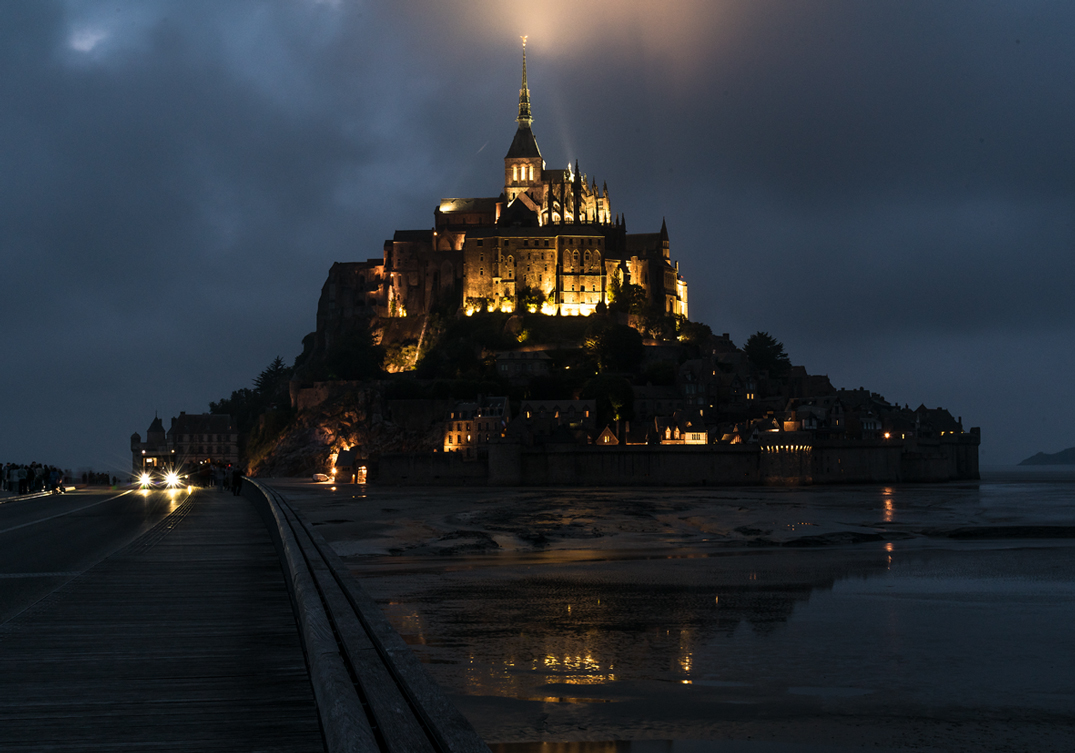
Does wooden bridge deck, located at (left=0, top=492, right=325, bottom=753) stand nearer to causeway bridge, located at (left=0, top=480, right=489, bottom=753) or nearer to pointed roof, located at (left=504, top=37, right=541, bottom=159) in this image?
causeway bridge, located at (left=0, top=480, right=489, bottom=753)

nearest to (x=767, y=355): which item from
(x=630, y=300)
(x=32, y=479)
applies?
(x=630, y=300)

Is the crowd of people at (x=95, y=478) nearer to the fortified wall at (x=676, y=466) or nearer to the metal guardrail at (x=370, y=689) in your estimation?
the fortified wall at (x=676, y=466)

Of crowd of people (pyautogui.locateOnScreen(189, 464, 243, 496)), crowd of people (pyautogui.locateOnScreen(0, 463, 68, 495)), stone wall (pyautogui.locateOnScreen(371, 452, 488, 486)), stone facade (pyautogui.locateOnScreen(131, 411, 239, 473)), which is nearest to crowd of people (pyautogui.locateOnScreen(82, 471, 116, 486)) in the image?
crowd of people (pyautogui.locateOnScreen(189, 464, 243, 496))

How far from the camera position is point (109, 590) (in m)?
10.5

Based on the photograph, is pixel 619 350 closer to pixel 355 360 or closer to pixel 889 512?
pixel 355 360

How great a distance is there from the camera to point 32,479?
41.5m

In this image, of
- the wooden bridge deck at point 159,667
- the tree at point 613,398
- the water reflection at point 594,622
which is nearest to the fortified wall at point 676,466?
the tree at point 613,398

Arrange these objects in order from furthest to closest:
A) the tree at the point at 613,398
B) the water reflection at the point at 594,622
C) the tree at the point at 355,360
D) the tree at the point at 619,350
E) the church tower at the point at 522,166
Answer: the church tower at the point at 522,166 → the tree at the point at 355,360 → the tree at the point at 619,350 → the tree at the point at 613,398 → the water reflection at the point at 594,622

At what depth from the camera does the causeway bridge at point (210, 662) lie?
15.6 feet

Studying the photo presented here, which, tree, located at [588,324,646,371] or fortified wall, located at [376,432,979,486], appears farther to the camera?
tree, located at [588,324,646,371]

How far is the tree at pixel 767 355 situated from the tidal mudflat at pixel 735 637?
92304 millimetres

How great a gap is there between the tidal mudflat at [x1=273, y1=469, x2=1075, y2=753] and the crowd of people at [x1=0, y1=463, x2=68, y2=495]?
70.8 ft

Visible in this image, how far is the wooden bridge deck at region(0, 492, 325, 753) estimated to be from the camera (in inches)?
202

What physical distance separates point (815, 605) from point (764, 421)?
8016 cm
